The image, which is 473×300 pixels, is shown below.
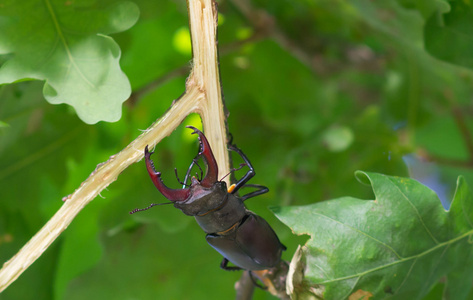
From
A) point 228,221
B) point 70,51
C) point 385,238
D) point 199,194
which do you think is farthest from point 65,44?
point 385,238

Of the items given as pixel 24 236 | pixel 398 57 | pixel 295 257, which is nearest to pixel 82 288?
pixel 24 236

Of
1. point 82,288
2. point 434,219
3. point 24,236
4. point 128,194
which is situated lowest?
point 82,288

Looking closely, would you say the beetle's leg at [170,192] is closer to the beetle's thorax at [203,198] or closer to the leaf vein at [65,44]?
the beetle's thorax at [203,198]

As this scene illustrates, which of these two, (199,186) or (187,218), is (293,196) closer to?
(187,218)

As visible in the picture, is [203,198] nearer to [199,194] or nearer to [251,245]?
[199,194]

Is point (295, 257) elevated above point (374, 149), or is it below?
above

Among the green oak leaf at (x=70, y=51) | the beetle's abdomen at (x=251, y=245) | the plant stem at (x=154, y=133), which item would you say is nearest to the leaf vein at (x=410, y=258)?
the beetle's abdomen at (x=251, y=245)

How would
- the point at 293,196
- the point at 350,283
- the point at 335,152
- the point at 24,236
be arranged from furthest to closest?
1. the point at 335,152
2. the point at 293,196
3. the point at 24,236
4. the point at 350,283
